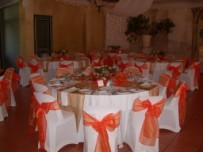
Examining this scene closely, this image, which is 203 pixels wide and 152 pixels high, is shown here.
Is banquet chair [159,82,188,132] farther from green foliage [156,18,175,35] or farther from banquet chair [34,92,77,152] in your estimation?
green foliage [156,18,175,35]

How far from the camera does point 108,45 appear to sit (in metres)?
12.8

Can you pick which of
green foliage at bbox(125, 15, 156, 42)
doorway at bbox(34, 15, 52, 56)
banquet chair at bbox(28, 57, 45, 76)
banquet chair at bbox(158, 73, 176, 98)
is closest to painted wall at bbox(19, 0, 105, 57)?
doorway at bbox(34, 15, 52, 56)

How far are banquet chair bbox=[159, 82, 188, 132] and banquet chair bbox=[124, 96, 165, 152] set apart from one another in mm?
931

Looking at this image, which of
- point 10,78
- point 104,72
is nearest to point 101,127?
point 104,72

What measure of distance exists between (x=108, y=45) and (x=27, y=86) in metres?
5.58

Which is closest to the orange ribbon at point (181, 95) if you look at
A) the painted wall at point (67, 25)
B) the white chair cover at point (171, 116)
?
the white chair cover at point (171, 116)

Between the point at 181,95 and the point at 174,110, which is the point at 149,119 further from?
the point at 181,95

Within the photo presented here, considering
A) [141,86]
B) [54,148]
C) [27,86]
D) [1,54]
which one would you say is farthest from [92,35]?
[54,148]

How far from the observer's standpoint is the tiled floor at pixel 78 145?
401 cm

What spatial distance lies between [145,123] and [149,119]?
0.25ft

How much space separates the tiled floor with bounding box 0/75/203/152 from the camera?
401cm

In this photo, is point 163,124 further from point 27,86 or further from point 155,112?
point 27,86

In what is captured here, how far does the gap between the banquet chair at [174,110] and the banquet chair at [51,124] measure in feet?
5.31

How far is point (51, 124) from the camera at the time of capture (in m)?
3.63
